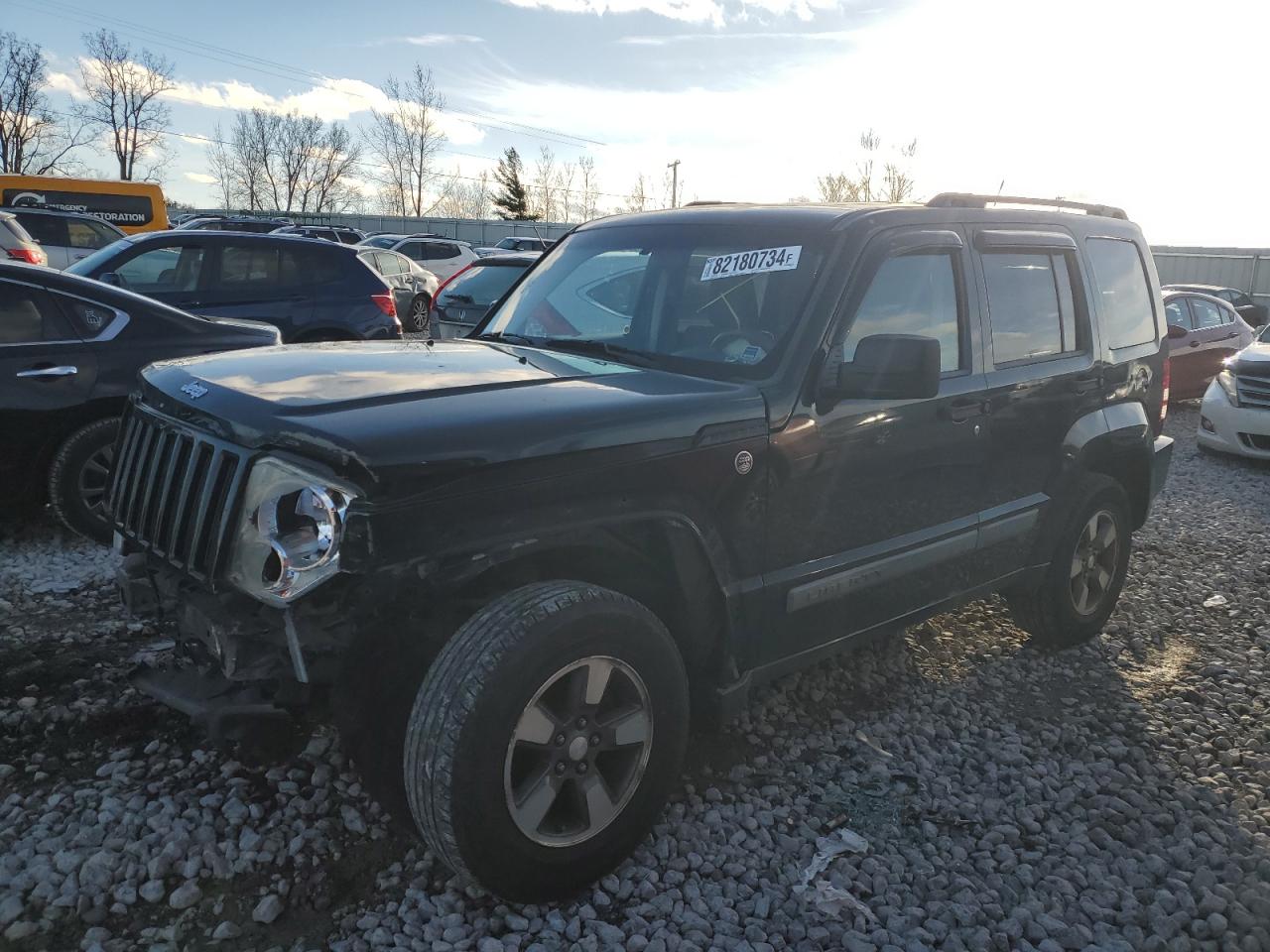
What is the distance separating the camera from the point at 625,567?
2.86m

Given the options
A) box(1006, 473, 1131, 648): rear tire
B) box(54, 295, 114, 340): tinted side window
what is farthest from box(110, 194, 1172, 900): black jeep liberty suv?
box(54, 295, 114, 340): tinted side window

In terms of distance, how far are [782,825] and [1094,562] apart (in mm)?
2480

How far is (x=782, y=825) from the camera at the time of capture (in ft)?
10.5

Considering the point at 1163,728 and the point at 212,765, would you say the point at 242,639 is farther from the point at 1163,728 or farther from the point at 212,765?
the point at 1163,728

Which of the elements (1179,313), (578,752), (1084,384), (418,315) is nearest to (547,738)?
(578,752)

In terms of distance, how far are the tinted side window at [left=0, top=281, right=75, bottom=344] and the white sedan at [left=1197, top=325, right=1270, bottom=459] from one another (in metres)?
10.3

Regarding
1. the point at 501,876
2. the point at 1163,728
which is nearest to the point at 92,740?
the point at 501,876

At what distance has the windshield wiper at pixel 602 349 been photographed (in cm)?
341

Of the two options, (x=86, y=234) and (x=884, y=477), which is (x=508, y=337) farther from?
(x=86, y=234)

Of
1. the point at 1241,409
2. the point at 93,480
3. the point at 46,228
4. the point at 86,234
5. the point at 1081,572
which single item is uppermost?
the point at 46,228

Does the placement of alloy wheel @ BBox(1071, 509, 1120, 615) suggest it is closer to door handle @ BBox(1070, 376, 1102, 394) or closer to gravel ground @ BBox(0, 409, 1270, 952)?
gravel ground @ BBox(0, 409, 1270, 952)

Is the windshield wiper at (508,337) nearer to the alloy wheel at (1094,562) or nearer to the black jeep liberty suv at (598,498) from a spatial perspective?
the black jeep liberty suv at (598,498)

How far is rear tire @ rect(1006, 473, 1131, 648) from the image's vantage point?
14.7 feet

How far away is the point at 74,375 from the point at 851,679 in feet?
15.1
